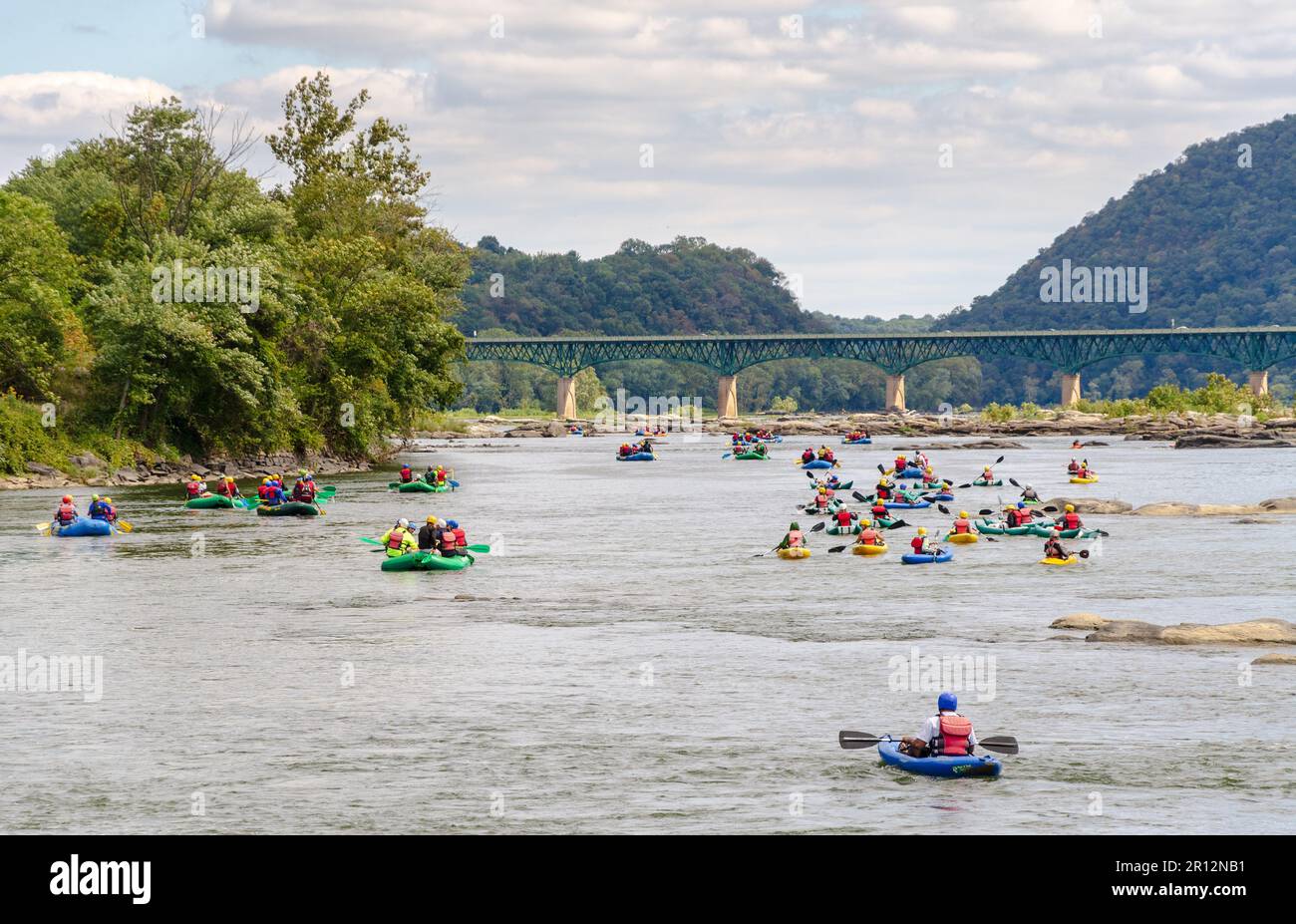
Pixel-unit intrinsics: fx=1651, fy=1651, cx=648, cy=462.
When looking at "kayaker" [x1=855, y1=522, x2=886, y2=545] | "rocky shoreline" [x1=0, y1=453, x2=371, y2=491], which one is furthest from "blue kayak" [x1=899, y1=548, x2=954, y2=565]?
"rocky shoreline" [x1=0, y1=453, x2=371, y2=491]

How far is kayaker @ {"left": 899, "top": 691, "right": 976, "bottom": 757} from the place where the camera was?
2397 cm

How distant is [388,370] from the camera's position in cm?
9562

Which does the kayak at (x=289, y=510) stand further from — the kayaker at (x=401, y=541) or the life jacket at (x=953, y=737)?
the life jacket at (x=953, y=737)

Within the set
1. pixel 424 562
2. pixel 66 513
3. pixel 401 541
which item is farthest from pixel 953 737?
pixel 66 513

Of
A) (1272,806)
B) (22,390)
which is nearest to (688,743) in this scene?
(1272,806)

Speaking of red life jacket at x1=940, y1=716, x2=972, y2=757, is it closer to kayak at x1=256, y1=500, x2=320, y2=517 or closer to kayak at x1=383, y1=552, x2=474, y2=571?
kayak at x1=383, y1=552, x2=474, y2=571

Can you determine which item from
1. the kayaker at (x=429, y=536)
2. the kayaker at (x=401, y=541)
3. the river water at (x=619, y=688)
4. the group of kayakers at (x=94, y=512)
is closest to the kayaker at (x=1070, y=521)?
the river water at (x=619, y=688)

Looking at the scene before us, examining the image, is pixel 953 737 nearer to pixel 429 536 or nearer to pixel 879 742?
pixel 879 742

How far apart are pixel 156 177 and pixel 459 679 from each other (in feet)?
219

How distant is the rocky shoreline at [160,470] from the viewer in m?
76.8

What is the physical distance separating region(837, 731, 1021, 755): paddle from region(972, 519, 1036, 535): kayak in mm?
33060

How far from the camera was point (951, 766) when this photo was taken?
23.9 m

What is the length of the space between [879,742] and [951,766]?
138 centimetres

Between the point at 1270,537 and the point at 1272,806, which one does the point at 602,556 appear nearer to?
the point at 1270,537
